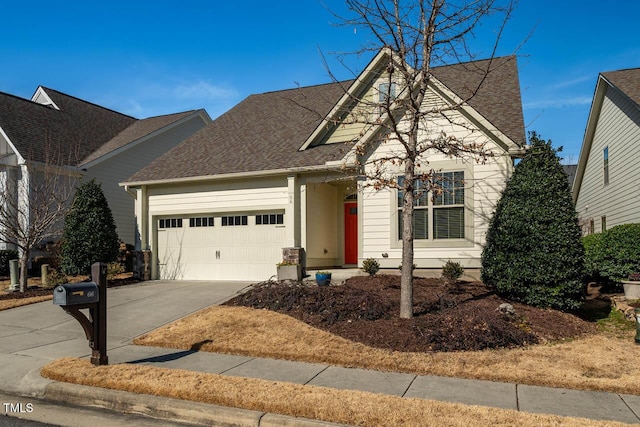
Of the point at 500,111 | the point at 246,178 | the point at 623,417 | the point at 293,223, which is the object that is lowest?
the point at 623,417

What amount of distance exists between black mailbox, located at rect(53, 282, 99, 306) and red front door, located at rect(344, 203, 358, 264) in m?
10.2

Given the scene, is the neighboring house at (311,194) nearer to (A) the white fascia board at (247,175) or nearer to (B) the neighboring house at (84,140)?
(A) the white fascia board at (247,175)

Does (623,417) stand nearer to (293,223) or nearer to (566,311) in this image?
(566,311)

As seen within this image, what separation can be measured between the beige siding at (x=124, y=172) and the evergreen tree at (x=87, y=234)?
4.79m

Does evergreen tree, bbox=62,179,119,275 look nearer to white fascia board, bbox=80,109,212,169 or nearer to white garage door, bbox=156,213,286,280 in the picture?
white garage door, bbox=156,213,286,280

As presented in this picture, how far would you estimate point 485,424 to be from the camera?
4.84 metres

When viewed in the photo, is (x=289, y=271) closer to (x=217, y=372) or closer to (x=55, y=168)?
(x=217, y=372)

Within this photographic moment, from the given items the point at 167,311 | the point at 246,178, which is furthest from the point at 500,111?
the point at 167,311

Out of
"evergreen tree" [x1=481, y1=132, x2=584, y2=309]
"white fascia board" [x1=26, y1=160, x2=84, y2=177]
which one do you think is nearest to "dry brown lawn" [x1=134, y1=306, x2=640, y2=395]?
"evergreen tree" [x1=481, y1=132, x2=584, y2=309]

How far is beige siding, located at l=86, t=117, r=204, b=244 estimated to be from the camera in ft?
71.7

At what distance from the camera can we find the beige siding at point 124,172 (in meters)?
21.9

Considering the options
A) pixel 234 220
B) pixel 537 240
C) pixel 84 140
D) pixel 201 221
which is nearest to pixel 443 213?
pixel 537 240

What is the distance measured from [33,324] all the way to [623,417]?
417 inches

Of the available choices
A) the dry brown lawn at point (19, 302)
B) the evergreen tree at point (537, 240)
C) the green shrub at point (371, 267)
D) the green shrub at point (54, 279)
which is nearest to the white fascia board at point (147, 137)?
the green shrub at point (54, 279)
